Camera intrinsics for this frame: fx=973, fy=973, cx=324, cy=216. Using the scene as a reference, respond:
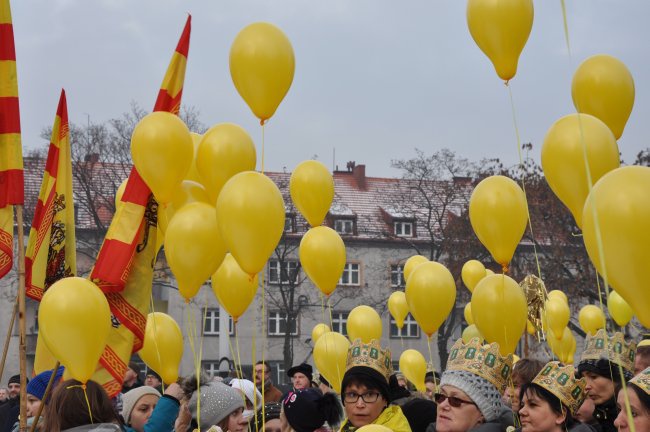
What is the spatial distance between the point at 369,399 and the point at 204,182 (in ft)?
6.42

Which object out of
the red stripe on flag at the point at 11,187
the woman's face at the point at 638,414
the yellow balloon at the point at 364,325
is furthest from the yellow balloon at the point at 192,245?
the yellow balloon at the point at 364,325

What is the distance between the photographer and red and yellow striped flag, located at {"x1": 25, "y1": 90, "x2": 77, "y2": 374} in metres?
7.03

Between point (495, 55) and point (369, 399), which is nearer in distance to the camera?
point (369, 399)

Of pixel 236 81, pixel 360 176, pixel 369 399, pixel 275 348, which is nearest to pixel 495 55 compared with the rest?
pixel 236 81

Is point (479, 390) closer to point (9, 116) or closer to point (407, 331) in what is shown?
point (9, 116)

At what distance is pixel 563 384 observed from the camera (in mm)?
4746

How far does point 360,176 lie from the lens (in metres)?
47.2

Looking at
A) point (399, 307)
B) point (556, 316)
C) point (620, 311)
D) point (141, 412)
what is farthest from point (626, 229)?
point (399, 307)

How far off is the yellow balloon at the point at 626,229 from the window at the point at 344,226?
39455 millimetres

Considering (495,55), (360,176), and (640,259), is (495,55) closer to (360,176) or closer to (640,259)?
(640,259)

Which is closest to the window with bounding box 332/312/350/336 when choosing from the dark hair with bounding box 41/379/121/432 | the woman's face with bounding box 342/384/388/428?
the woman's face with bounding box 342/384/388/428

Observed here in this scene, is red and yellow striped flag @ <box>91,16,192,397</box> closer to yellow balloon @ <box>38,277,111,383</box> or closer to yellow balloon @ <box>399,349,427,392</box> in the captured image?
yellow balloon @ <box>38,277,111,383</box>

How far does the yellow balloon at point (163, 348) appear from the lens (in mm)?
7070

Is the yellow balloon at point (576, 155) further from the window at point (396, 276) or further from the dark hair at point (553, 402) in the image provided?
the window at point (396, 276)
